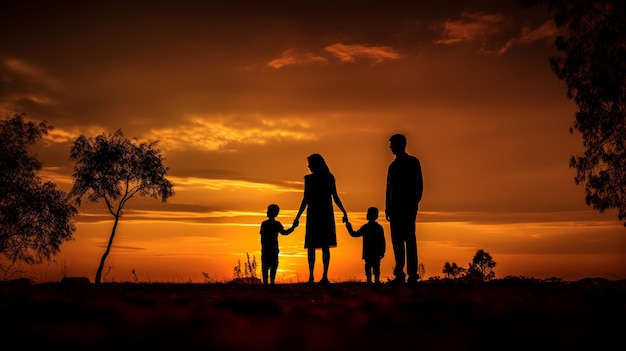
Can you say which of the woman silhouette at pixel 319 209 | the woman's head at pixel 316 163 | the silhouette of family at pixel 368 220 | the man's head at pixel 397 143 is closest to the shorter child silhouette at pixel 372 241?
the silhouette of family at pixel 368 220

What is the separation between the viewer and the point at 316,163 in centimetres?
1245

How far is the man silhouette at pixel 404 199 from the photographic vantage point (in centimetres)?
1141

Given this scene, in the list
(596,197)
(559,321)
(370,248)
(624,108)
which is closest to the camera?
(559,321)

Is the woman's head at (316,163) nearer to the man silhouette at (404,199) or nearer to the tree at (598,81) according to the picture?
the man silhouette at (404,199)

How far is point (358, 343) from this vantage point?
2.76 meters

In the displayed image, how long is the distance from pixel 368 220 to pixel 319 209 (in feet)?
8.19

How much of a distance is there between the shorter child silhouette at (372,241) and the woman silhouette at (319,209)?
5.81 ft

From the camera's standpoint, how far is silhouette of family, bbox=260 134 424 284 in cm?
1142

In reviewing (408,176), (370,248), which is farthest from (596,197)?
(408,176)

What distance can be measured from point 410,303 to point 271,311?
59.5 inches

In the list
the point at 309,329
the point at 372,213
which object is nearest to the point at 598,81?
the point at 372,213

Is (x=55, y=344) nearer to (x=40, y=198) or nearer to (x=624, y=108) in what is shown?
(x=624, y=108)

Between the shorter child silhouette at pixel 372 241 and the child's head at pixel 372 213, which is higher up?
the child's head at pixel 372 213

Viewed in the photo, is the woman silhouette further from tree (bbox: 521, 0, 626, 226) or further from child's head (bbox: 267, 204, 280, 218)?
tree (bbox: 521, 0, 626, 226)
